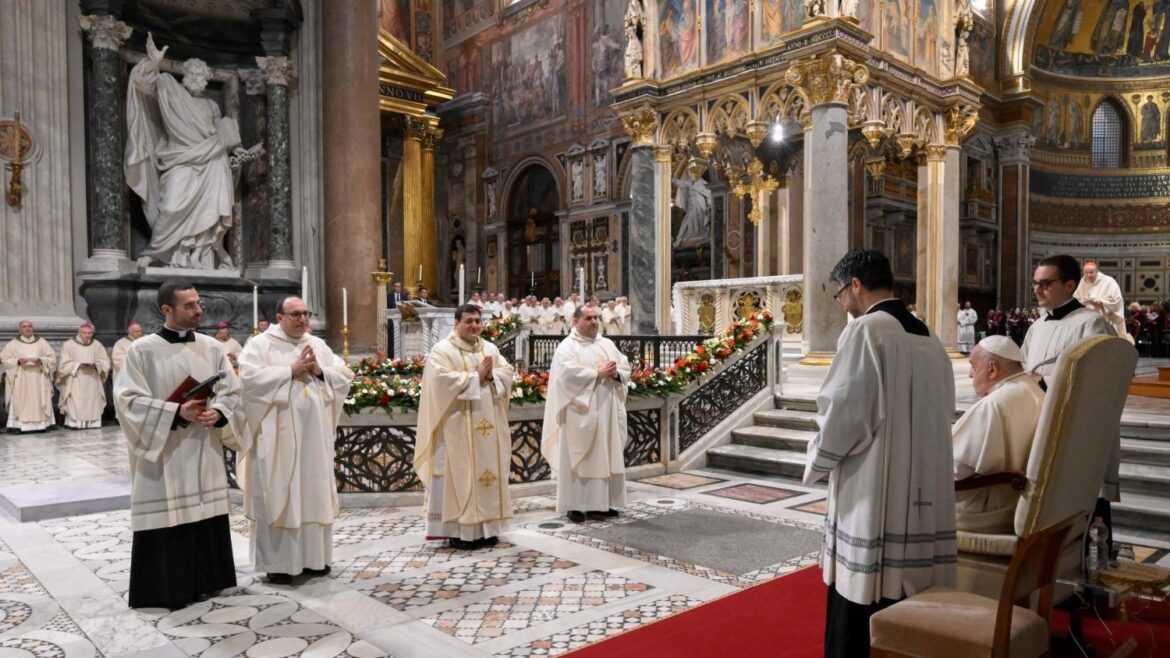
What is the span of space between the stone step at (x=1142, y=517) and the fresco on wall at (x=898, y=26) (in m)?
7.86

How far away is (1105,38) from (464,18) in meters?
19.1

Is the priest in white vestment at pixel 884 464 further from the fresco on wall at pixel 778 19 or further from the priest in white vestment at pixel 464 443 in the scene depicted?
the fresco on wall at pixel 778 19

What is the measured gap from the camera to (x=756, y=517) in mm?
6395

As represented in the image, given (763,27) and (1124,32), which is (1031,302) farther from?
(763,27)

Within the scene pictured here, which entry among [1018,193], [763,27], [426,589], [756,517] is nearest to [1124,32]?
[1018,193]

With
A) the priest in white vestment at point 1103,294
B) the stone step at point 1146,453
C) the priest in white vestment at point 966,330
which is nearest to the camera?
the stone step at point 1146,453

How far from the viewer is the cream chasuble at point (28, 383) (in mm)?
11086

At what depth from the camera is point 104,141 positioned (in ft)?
40.6

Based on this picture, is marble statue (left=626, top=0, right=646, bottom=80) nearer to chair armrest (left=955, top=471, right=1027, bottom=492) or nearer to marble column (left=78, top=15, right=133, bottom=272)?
marble column (left=78, top=15, right=133, bottom=272)

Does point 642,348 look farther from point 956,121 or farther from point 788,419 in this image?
point 956,121

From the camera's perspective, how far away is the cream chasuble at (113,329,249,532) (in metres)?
4.31

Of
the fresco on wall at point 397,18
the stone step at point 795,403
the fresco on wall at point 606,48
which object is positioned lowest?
the stone step at point 795,403

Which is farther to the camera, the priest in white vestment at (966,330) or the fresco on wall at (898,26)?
the priest in white vestment at (966,330)

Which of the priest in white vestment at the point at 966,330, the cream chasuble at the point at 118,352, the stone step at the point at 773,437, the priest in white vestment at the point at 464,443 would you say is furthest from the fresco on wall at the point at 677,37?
the priest in white vestment at the point at 966,330
